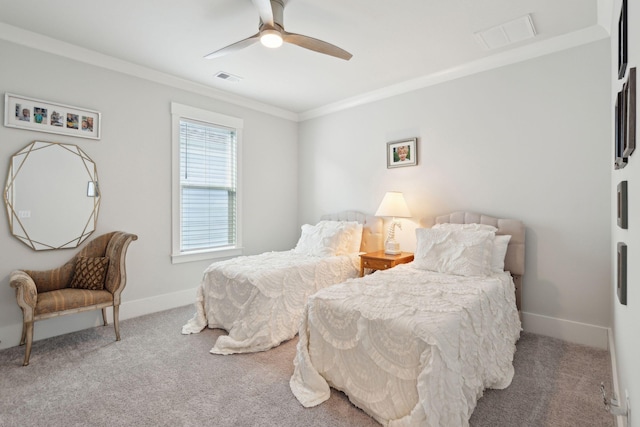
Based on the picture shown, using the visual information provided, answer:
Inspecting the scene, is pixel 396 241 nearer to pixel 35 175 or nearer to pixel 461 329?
pixel 461 329

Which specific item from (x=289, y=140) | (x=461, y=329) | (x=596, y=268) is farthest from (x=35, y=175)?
(x=596, y=268)

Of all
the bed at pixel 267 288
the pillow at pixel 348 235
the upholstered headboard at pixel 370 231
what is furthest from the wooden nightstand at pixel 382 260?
the upholstered headboard at pixel 370 231

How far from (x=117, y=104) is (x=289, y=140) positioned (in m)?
2.42

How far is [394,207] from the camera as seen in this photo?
149 inches

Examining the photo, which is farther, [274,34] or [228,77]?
[228,77]

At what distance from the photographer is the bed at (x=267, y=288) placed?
114 inches

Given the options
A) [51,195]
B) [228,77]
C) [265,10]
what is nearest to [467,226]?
[265,10]

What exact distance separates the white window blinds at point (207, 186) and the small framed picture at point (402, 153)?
2.10m

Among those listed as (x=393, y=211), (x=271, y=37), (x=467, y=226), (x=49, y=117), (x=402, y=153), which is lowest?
(x=467, y=226)

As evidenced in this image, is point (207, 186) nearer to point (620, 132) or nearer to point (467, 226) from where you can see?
point (467, 226)

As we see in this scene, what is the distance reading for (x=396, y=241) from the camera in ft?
13.4

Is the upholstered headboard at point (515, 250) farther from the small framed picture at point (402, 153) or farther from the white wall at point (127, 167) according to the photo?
the white wall at point (127, 167)

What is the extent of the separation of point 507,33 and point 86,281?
173 inches

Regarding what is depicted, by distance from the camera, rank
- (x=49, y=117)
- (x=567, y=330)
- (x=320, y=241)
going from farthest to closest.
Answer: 1. (x=320, y=241)
2. (x=49, y=117)
3. (x=567, y=330)
